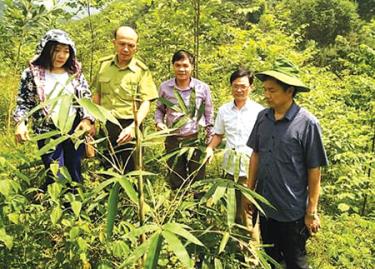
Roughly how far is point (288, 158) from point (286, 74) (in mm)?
462

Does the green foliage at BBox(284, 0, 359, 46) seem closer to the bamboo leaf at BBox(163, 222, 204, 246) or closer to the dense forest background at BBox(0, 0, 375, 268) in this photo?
the dense forest background at BBox(0, 0, 375, 268)

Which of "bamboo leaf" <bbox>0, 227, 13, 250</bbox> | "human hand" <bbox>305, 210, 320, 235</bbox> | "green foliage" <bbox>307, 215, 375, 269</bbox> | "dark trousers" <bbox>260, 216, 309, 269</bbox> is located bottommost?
"green foliage" <bbox>307, 215, 375, 269</bbox>

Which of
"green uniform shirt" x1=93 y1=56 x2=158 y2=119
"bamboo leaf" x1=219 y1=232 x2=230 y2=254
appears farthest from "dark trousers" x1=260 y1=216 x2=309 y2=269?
"green uniform shirt" x1=93 y1=56 x2=158 y2=119

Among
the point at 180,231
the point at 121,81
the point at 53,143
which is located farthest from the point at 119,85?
the point at 180,231

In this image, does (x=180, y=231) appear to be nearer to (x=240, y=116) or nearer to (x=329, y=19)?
(x=240, y=116)

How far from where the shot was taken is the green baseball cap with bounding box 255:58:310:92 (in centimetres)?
235

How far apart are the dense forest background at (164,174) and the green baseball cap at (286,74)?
23.4 inches

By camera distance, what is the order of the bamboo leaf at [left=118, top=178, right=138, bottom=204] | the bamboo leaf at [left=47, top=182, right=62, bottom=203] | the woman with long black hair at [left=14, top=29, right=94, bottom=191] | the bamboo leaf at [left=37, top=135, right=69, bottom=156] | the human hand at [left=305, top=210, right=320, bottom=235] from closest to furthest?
the bamboo leaf at [left=118, top=178, right=138, bottom=204] → the bamboo leaf at [left=37, top=135, right=69, bottom=156] → the bamboo leaf at [left=47, top=182, right=62, bottom=203] → the human hand at [left=305, top=210, right=320, bottom=235] → the woman with long black hair at [left=14, top=29, right=94, bottom=191]

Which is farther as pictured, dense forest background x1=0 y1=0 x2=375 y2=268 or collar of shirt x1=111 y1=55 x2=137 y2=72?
collar of shirt x1=111 y1=55 x2=137 y2=72

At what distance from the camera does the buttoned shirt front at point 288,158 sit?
94.0 inches

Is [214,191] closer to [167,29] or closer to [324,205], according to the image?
[324,205]

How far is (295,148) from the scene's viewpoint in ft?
7.89

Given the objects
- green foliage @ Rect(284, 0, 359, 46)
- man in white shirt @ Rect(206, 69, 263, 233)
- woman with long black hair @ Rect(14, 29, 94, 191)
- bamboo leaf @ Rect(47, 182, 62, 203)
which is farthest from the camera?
green foliage @ Rect(284, 0, 359, 46)

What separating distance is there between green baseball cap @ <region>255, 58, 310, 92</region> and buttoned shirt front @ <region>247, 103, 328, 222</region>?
0.15 meters
